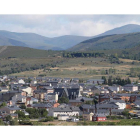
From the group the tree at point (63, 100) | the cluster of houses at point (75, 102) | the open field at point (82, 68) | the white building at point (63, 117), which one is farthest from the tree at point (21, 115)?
the open field at point (82, 68)

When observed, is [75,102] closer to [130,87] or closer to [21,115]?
[21,115]

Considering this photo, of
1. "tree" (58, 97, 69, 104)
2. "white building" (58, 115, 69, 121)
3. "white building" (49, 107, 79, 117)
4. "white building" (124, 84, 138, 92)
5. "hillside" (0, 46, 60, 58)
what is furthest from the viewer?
"hillside" (0, 46, 60, 58)

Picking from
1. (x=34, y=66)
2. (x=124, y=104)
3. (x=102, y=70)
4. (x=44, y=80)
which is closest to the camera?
(x=124, y=104)

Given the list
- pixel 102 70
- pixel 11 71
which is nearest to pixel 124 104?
pixel 102 70

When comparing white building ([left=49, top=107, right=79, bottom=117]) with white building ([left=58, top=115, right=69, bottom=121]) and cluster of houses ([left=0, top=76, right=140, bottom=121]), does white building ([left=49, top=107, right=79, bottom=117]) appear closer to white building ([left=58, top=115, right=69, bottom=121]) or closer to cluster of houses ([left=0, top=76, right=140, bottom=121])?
cluster of houses ([left=0, top=76, right=140, bottom=121])

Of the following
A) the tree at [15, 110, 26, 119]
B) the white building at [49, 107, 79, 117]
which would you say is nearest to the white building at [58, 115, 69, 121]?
the white building at [49, 107, 79, 117]

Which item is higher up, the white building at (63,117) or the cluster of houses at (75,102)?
the cluster of houses at (75,102)

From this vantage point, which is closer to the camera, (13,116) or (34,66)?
(13,116)

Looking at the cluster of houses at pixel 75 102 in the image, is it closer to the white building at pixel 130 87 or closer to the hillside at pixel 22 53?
the white building at pixel 130 87

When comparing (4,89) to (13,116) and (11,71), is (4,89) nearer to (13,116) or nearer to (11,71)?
(13,116)
